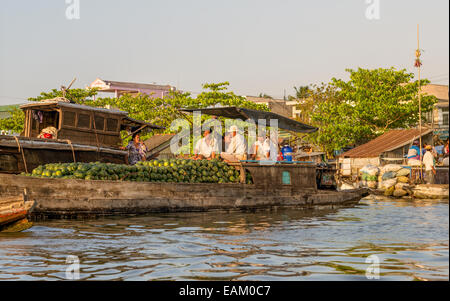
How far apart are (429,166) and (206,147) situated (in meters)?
10.2

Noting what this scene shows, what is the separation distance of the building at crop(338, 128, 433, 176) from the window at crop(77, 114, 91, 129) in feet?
61.0

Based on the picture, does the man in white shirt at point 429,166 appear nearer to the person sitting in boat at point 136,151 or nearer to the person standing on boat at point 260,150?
the person standing on boat at point 260,150

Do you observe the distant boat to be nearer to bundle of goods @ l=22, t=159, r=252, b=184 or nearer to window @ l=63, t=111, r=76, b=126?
bundle of goods @ l=22, t=159, r=252, b=184

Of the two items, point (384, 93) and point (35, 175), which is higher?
point (384, 93)

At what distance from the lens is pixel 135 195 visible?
1227 centimetres

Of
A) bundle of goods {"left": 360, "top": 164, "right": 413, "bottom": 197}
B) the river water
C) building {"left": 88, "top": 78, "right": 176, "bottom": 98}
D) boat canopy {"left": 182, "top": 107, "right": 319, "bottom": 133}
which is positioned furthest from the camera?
building {"left": 88, "top": 78, "right": 176, "bottom": 98}

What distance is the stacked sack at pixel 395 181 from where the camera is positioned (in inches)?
857

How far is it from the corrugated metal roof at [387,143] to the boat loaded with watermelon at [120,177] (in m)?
13.8

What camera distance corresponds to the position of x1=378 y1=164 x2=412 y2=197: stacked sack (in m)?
21.8

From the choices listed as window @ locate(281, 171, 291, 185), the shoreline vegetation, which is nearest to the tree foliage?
the shoreline vegetation

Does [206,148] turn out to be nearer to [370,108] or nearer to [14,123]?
[370,108]

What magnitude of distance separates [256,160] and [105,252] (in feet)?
23.7
